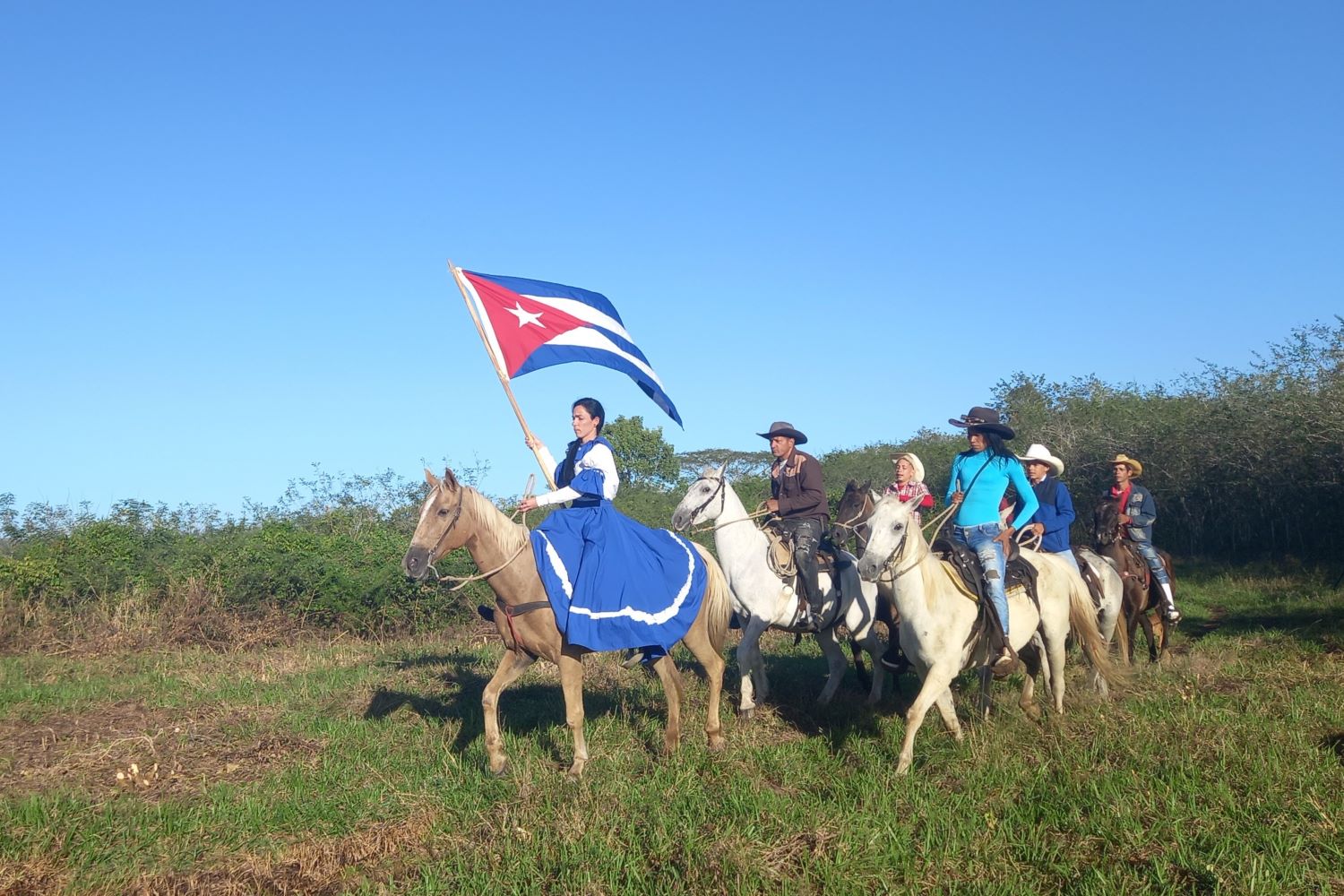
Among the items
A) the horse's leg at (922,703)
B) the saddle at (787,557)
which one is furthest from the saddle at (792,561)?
the horse's leg at (922,703)

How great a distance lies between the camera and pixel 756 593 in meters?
9.72

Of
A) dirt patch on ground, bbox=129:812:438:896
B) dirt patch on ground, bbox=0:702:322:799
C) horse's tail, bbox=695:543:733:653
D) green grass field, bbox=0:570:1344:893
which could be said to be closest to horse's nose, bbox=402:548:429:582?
green grass field, bbox=0:570:1344:893

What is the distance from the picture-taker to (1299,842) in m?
4.92

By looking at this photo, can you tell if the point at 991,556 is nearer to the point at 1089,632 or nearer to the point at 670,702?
the point at 1089,632

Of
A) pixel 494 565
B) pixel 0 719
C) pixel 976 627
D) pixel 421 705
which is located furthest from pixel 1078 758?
pixel 0 719

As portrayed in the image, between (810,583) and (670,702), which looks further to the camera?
(810,583)

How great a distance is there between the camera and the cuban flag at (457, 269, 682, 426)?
28.0ft

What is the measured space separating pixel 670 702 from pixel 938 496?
2267 cm

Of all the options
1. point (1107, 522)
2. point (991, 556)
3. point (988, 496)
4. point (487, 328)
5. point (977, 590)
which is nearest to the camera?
point (977, 590)

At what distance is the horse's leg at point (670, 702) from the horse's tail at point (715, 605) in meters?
0.60

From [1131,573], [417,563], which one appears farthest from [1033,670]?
[417,563]

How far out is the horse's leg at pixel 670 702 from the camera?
7.62 m

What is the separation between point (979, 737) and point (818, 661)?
506cm

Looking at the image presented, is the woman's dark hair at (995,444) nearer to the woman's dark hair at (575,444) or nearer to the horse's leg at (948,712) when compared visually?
the horse's leg at (948,712)
